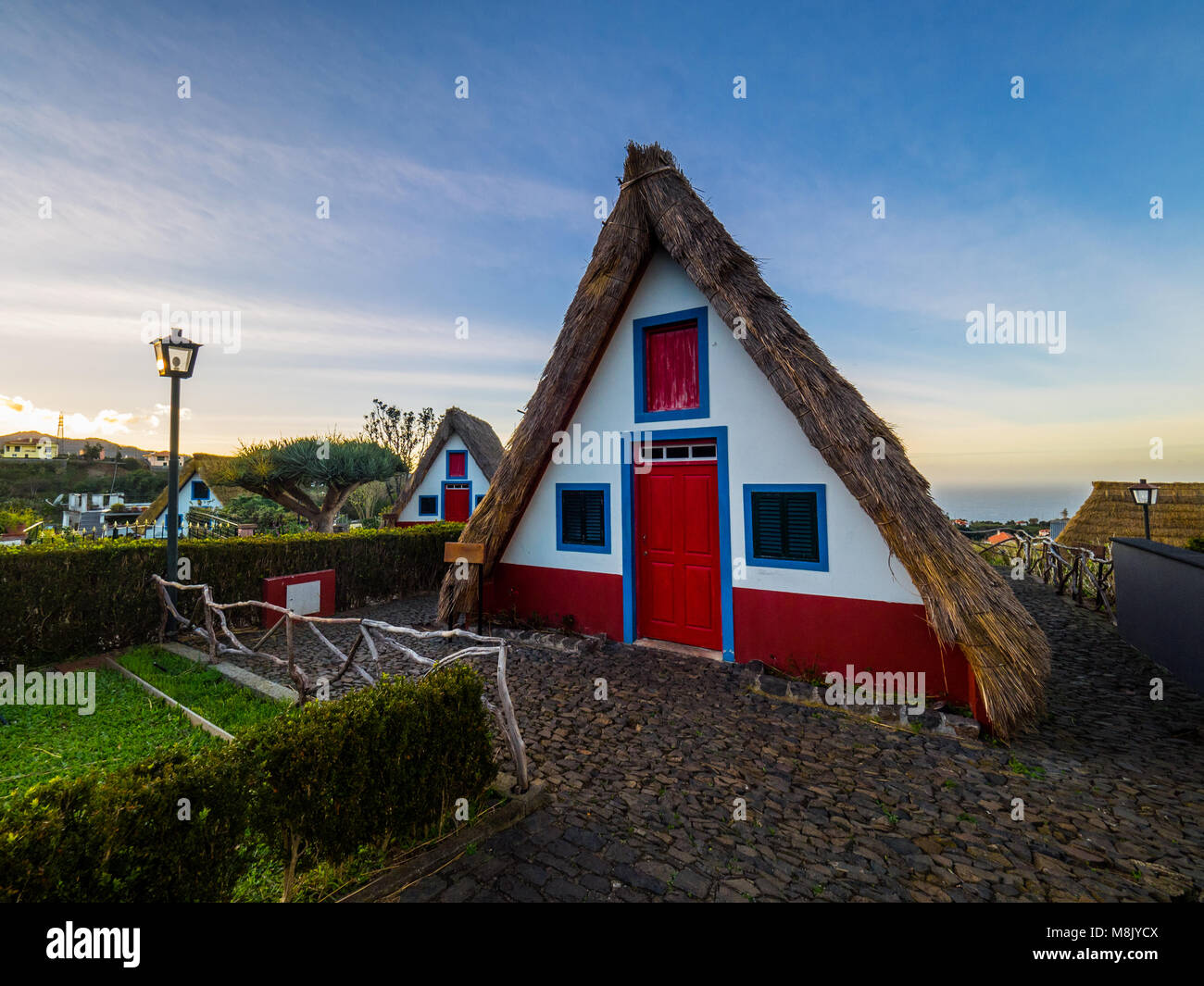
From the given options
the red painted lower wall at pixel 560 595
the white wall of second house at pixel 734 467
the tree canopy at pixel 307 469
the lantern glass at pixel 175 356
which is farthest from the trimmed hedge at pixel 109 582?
the tree canopy at pixel 307 469

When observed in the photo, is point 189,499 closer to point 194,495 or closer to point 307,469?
point 194,495

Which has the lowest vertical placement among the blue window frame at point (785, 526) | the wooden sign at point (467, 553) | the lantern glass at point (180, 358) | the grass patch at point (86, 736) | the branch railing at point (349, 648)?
the grass patch at point (86, 736)

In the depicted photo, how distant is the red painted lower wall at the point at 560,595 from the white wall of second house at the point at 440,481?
10300 millimetres

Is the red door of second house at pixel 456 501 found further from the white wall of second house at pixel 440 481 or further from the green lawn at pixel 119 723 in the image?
the green lawn at pixel 119 723

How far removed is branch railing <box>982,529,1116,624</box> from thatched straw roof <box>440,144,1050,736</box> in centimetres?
575

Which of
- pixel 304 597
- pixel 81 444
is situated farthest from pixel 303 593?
pixel 81 444

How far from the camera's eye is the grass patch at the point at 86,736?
4.23m

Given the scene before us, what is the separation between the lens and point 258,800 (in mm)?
2441

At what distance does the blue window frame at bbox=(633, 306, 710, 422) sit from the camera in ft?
21.8

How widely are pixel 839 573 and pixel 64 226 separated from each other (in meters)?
12.0

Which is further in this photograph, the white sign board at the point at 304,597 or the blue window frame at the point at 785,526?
the white sign board at the point at 304,597

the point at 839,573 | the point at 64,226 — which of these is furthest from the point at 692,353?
the point at 64,226

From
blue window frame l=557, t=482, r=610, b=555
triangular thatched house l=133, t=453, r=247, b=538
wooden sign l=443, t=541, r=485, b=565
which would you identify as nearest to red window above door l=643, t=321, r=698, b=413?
blue window frame l=557, t=482, r=610, b=555

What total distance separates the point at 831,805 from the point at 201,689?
6.78m
